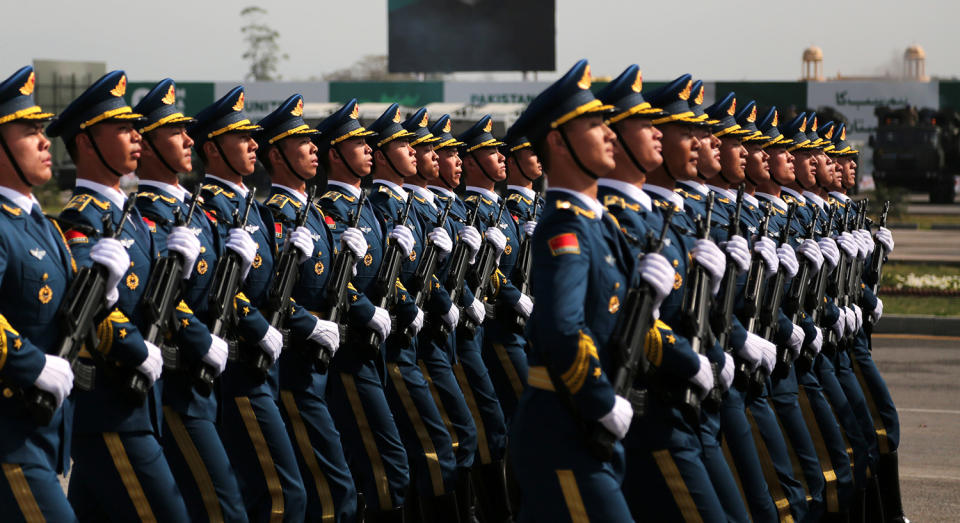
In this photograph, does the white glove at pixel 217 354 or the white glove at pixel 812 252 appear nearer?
the white glove at pixel 217 354

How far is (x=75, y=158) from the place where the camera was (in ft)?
18.4

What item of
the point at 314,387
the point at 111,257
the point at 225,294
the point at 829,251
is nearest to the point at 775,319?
the point at 829,251

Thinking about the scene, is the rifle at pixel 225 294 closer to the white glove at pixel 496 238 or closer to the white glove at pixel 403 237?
the white glove at pixel 403 237

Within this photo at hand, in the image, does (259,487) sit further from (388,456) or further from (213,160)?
(213,160)

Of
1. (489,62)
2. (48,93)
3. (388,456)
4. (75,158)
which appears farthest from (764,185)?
(48,93)

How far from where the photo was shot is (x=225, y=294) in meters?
5.82

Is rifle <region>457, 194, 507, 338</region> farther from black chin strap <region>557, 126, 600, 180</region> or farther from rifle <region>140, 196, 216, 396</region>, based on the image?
black chin strap <region>557, 126, 600, 180</region>

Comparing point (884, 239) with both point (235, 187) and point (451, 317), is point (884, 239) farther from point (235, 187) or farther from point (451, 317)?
point (235, 187)

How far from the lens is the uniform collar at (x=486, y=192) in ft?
29.2

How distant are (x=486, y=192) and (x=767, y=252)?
9.80 ft

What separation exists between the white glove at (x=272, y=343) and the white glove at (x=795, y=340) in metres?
2.35

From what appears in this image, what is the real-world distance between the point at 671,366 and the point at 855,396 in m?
3.11

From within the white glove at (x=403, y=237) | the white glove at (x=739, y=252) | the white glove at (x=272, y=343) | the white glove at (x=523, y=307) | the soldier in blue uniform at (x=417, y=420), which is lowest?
the soldier in blue uniform at (x=417, y=420)

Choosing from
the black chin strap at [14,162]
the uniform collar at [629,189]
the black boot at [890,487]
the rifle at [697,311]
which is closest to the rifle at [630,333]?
the rifle at [697,311]
